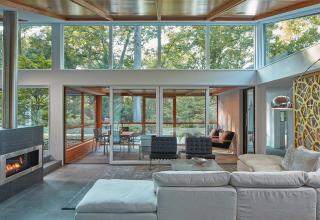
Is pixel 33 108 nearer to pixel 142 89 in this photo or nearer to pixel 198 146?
pixel 142 89

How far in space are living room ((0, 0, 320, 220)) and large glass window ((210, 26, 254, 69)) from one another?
0.09 feet

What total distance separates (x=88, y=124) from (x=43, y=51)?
10.9 feet

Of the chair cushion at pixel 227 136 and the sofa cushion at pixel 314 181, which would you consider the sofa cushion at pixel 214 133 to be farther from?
the sofa cushion at pixel 314 181

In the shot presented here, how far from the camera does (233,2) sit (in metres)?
5.39

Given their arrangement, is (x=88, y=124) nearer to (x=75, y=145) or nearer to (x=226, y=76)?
(x=75, y=145)

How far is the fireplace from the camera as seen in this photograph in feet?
15.8

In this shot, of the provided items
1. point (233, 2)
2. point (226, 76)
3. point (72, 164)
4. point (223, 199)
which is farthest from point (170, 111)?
point (223, 199)

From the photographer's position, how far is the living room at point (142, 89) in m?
5.45

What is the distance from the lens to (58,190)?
541cm

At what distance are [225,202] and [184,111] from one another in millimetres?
5299

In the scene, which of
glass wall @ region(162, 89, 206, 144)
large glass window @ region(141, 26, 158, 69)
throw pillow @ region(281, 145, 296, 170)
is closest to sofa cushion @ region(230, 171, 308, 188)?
throw pillow @ region(281, 145, 296, 170)

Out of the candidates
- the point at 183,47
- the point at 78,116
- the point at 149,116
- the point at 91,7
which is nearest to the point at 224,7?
the point at 91,7

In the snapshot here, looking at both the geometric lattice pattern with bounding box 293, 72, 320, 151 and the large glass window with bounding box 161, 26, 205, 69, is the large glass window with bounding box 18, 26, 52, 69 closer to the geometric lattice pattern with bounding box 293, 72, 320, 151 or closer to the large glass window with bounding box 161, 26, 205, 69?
the large glass window with bounding box 161, 26, 205, 69

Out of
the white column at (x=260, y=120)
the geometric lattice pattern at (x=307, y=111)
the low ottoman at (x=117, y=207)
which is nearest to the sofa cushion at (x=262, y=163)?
the geometric lattice pattern at (x=307, y=111)
